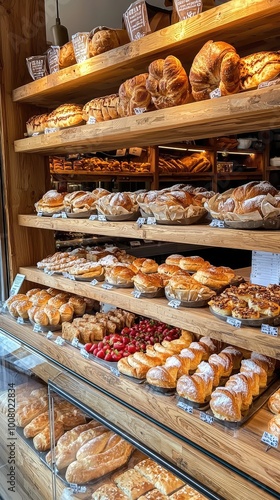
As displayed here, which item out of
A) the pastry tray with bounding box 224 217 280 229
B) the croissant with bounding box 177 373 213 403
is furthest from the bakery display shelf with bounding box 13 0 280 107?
the croissant with bounding box 177 373 213 403

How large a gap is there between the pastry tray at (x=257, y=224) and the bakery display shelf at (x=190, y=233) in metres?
0.03

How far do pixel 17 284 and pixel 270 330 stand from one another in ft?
6.61

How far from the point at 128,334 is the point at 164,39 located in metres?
Result: 1.52

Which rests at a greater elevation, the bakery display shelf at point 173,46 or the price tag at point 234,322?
the bakery display shelf at point 173,46

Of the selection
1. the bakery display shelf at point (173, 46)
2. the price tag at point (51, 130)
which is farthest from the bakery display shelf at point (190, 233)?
the bakery display shelf at point (173, 46)

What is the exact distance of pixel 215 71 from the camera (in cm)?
161

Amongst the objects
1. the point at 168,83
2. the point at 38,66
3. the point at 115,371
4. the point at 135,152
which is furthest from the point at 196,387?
the point at 135,152

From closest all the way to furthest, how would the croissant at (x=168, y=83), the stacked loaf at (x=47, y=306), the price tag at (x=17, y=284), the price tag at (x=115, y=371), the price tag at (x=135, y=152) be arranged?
the croissant at (x=168, y=83) → the price tag at (x=115, y=371) → the stacked loaf at (x=47, y=306) → the price tag at (x=17, y=284) → the price tag at (x=135, y=152)

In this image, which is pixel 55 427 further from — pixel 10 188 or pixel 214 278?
pixel 10 188

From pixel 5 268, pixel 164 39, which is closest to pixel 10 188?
pixel 5 268

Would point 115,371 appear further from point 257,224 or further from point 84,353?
point 257,224

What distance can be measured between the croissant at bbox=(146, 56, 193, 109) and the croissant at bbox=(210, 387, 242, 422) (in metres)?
1.23

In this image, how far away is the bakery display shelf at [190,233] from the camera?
1.49 metres

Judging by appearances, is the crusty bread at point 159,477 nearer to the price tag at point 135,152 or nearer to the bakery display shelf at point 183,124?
the bakery display shelf at point 183,124
